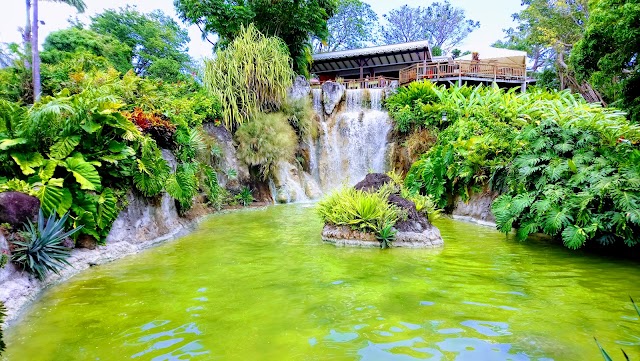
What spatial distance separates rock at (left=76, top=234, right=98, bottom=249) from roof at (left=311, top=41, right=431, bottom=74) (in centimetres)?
2442

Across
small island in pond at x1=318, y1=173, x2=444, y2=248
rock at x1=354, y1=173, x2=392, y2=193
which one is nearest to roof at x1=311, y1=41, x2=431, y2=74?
rock at x1=354, y1=173, x2=392, y2=193

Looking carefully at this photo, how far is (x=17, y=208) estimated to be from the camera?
18.5ft

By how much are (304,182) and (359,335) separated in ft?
44.3

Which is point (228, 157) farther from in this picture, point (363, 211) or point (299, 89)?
point (363, 211)

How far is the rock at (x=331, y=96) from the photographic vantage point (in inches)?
776

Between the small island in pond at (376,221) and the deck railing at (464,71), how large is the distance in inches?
596

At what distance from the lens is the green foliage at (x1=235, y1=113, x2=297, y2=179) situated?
15508mm

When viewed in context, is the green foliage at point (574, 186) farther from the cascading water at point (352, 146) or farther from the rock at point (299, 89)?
the rock at point (299, 89)

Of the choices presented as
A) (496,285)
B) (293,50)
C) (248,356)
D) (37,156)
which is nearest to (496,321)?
(496,285)

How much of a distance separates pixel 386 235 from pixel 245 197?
26.8 feet

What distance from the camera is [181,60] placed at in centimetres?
3250

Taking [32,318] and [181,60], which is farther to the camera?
[181,60]

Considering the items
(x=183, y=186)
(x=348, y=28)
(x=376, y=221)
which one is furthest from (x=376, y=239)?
(x=348, y=28)

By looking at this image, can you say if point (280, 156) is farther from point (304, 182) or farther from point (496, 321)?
point (496, 321)
